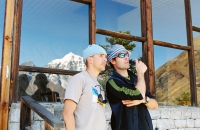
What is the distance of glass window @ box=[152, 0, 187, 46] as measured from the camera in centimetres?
505

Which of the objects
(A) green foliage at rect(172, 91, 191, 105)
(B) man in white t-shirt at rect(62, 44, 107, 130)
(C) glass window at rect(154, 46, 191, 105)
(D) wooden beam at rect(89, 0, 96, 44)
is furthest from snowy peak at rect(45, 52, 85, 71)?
(A) green foliage at rect(172, 91, 191, 105)

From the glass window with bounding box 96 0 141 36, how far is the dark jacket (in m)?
→ 2.23

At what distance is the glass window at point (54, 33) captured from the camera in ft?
11.7

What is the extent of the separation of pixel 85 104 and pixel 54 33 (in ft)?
7.29

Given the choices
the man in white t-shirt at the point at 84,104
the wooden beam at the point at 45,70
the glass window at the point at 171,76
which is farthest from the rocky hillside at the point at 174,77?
the man in white t-shirt at the point at 84,104

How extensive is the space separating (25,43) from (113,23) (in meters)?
1.67

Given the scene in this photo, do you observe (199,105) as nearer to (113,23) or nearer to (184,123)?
(184,123)

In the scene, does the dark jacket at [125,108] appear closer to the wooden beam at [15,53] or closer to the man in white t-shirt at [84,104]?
the man in white t-shirt at [84,104]

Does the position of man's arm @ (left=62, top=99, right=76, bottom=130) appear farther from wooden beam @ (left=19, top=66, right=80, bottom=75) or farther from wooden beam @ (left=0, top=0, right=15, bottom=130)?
wooden beam @ (left=19, top=66, right=80, bottom=75)

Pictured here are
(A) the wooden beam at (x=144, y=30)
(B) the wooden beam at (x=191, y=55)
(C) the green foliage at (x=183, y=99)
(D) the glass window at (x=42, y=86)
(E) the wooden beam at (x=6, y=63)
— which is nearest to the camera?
(E) the wooden beam at (x=6, y=63)

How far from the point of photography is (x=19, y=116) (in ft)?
9.53

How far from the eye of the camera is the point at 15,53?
10.5 ft

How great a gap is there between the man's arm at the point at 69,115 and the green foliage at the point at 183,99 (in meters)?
3.55

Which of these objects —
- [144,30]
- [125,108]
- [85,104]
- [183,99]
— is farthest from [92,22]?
[183,99]
